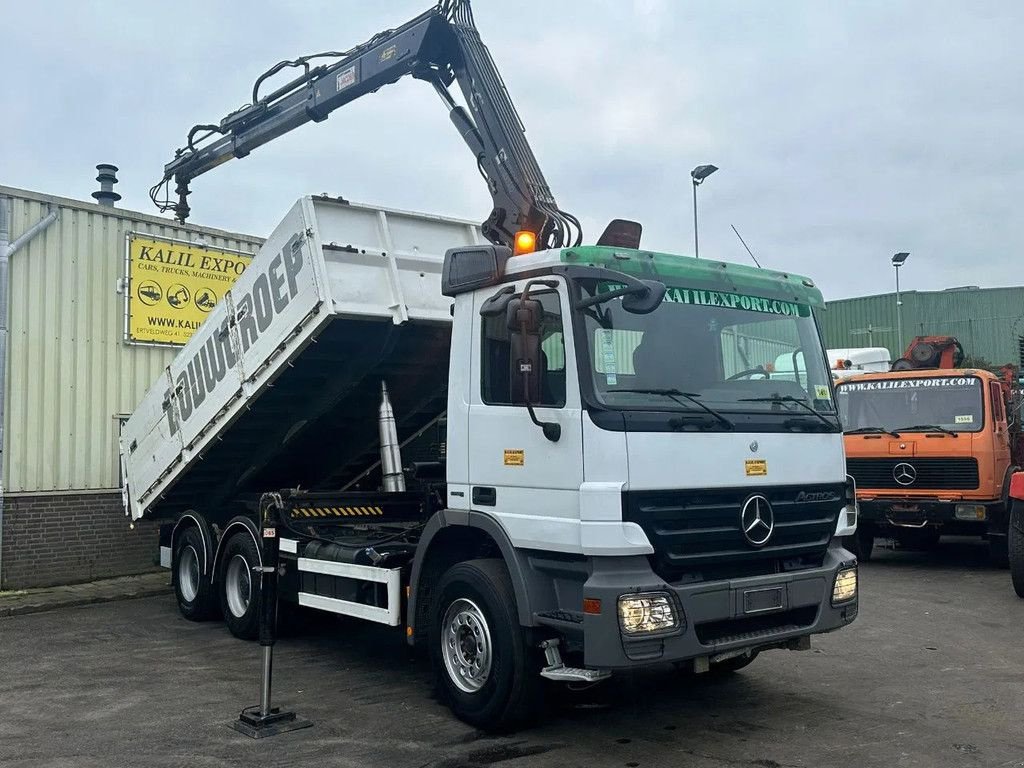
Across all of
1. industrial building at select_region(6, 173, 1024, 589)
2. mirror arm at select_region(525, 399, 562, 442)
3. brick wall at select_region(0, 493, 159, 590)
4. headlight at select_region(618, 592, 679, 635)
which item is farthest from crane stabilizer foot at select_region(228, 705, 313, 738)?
industrial building at select_region(6, 173, 1024, 589)

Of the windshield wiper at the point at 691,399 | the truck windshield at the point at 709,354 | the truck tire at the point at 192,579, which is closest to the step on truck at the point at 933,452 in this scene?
the truck windshield at the point at 709,354

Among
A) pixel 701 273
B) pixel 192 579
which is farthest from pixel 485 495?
pixel 192 579

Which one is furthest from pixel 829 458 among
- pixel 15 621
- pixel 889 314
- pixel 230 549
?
pixel 889 314

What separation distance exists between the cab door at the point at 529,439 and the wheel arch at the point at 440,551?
0.55 ft

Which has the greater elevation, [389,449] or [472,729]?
[389,449]

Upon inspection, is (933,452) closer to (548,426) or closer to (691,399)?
(691,399)

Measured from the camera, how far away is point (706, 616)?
517 centimetres

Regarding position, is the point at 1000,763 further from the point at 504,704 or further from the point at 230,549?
the point at 230,549

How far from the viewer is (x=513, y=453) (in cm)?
566

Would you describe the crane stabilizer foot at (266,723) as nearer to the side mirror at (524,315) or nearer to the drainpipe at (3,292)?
the side mirror at (524,315)

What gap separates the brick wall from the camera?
35.9 feet

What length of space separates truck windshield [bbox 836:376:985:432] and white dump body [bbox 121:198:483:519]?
6466 millimetres

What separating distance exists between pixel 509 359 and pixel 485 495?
861mm

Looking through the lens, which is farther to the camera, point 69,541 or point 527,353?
point 69,541
